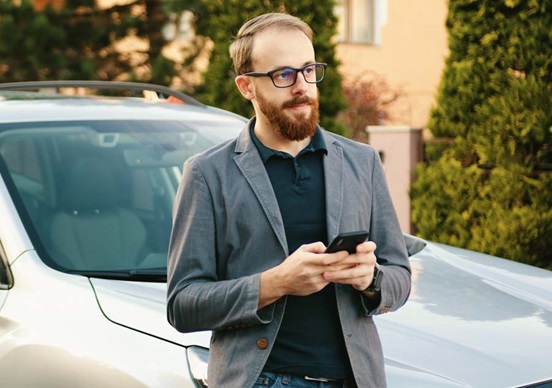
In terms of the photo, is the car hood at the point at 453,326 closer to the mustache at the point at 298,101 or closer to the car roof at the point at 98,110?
the mustache at the point at 298,101

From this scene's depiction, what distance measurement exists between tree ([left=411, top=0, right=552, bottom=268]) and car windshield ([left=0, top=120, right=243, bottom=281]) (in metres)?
2.77

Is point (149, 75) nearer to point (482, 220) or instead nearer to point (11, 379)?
point (482, 220)

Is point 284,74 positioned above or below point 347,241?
above

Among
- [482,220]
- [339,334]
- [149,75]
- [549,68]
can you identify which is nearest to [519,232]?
[482,220]

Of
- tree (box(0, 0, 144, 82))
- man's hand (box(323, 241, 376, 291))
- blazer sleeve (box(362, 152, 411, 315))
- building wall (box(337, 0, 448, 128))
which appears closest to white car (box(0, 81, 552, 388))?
blazer sleeve (box(362, 152, 411, 315))

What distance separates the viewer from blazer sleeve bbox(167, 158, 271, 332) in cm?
225

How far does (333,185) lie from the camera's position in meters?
2.37

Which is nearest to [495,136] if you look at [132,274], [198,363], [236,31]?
[236,31]

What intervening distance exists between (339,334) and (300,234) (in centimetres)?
24

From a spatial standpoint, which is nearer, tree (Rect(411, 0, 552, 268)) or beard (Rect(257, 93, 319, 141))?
beard (Rect(257, 93, 319, 141))

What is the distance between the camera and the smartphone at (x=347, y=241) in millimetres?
2082

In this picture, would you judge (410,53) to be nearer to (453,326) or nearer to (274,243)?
(453,326)

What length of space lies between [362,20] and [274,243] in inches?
596

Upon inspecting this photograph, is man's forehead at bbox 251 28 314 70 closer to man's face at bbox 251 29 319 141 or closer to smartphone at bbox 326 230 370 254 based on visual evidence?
man's face at bbox 251 29 319 141
